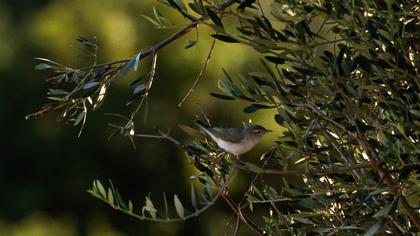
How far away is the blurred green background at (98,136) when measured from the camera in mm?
6945

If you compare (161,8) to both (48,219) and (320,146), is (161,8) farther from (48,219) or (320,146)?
(320,146)

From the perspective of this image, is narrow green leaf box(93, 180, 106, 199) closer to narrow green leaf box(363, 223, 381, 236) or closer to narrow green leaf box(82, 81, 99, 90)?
narrow green leaf box(82, 81, 99, 90)

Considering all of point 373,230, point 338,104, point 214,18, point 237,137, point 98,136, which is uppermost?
point 214,18

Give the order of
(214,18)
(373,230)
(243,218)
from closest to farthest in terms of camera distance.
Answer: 1. (373,230)
2. (214,18)
3. (243,218)

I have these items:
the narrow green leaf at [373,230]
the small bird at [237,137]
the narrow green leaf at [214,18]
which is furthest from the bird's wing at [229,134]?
the narrow green leaf at [373,230]

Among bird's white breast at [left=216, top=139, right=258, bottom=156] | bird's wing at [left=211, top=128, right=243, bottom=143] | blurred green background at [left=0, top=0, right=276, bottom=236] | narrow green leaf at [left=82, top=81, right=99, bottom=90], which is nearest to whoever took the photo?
narrow green leaf at [left=82, top=81, right=99, bottom=90]

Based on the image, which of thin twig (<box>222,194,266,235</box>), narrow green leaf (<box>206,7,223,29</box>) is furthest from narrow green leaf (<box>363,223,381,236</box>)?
narrow green leaf (<box>206,7,223,29</box>)

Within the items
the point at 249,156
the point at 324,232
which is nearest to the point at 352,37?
the point at 324,232

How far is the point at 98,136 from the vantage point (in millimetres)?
7316

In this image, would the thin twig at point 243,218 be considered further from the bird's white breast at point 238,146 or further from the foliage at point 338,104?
the bird's white breast at point 238,146

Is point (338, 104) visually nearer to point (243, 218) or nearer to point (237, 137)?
point (243, 218)

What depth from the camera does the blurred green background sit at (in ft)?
22.8

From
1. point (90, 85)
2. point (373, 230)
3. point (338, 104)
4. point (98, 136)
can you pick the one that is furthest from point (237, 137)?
point (98, 136)

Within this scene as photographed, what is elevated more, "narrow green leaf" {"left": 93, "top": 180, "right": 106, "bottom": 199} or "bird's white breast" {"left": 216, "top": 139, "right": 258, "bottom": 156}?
"narrow green leaf" {"left": 93, "top": 180, "right": 106, "bottom": 199}
